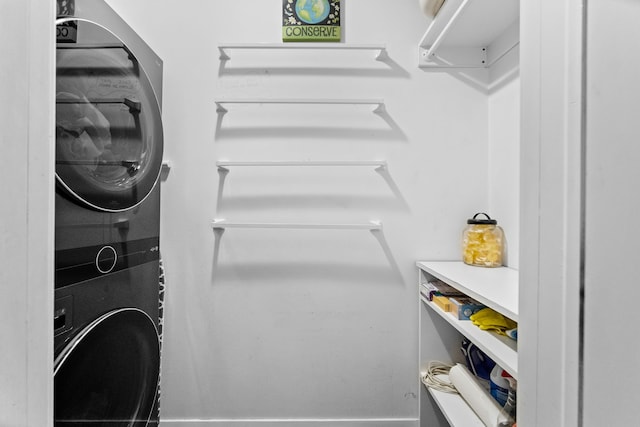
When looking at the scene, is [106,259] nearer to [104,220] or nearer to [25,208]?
[104,220]

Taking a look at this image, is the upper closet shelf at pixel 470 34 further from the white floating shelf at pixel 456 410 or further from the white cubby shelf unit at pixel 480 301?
the white floating shelf at pixel 456 410

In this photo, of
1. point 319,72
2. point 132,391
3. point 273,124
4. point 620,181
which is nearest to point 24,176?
point 620,181

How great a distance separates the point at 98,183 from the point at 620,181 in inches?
41.8

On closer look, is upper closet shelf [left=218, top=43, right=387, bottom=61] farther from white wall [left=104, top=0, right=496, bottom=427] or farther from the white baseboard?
the white baseboard

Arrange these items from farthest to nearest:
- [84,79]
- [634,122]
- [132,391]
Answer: [132,391] → [84,79] → [634,122]

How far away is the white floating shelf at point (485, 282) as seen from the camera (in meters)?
0.85

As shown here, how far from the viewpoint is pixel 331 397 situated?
4.88ft

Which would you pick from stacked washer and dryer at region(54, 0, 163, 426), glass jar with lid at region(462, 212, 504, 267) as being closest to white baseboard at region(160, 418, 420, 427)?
stacked washer and dryer at region(54, 0, 163, 426)

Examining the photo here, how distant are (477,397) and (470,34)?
1.47 m

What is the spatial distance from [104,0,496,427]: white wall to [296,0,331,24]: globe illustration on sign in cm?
10

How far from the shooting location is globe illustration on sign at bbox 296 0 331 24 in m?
1.45

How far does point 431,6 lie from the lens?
49.7 inches

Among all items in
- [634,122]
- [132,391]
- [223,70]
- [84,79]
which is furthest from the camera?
[223,70]

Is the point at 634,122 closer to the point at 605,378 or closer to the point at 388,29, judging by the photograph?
the point at 605,378
